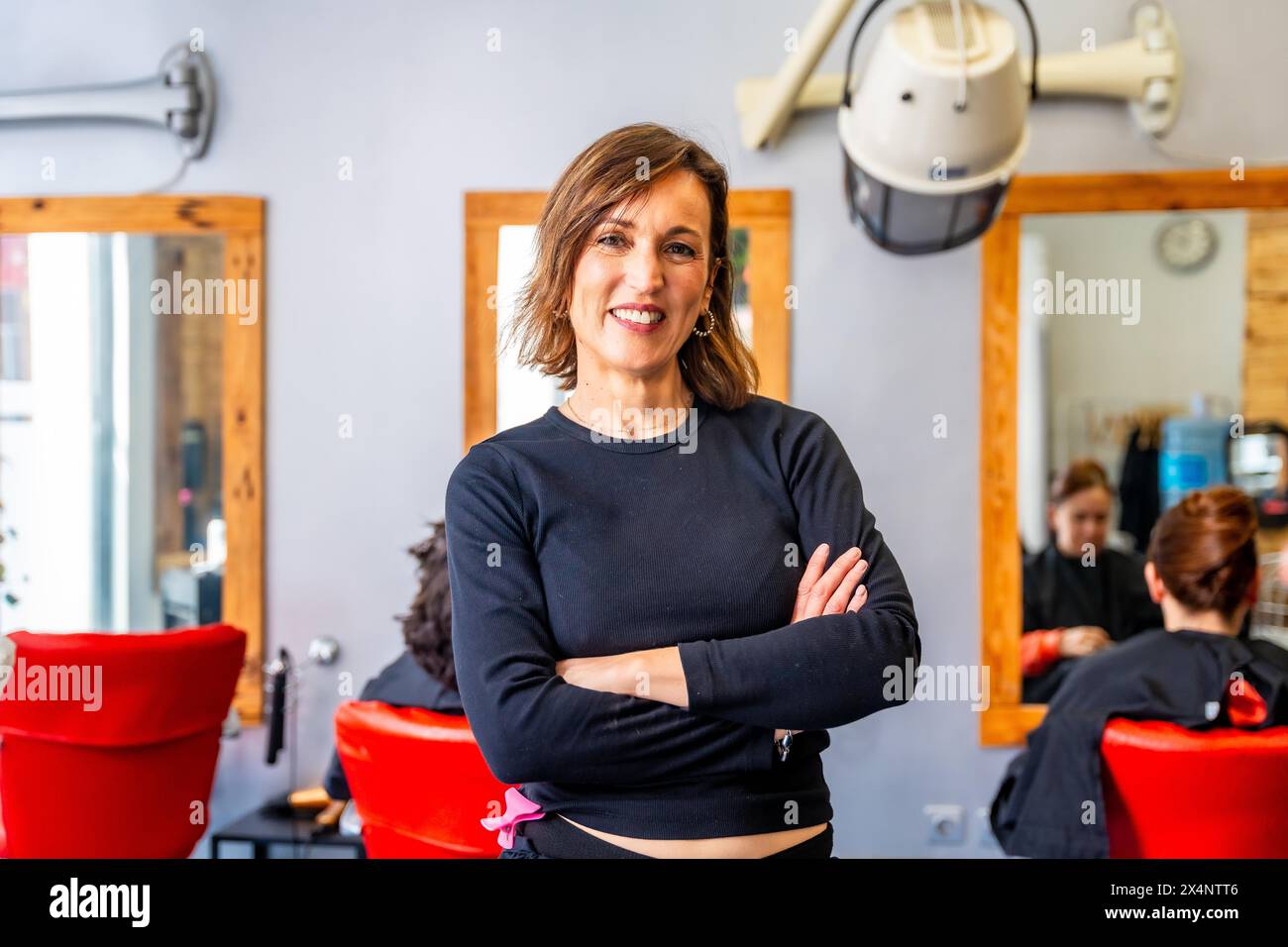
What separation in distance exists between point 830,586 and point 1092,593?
1.48 meters

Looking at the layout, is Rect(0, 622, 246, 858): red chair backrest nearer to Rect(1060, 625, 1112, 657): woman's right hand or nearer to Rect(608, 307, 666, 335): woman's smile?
Rect(608, 307, 666, 335): woman's smile

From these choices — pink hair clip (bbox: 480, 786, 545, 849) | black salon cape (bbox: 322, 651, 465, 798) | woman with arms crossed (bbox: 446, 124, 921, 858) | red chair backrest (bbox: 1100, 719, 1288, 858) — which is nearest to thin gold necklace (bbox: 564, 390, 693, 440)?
woman with arms crossed (bbox: 446, 124, 921, 858)

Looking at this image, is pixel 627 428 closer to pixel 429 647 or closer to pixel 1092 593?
pixel 429 647

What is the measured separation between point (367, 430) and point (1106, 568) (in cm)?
167

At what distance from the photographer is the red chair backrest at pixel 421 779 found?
1.60 meters

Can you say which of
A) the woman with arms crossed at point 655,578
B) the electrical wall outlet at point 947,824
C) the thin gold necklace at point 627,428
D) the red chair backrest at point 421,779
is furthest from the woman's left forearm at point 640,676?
the electrical wall outlet at point 947,824

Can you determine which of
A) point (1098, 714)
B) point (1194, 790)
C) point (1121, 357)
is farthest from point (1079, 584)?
point (1194, 790)

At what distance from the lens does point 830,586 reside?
120 cm

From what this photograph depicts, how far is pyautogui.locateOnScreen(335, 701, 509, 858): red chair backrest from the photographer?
1597 mm

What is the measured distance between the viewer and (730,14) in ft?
5.98

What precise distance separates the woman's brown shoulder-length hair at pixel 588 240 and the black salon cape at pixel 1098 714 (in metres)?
0.87

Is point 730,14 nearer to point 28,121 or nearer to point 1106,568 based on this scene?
point 28,121

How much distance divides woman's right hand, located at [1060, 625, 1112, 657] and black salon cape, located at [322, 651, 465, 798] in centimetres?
134
